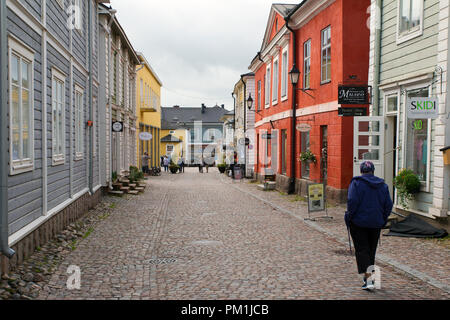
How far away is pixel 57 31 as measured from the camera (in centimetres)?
980

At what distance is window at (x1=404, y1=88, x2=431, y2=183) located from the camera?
33.1ft

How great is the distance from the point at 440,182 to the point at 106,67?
12454 mm

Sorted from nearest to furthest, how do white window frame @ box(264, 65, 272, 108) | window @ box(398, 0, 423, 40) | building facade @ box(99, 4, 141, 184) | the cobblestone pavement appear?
the cobblestone pavement
window @ box(398, 0, 423, 40)
building facade @ box(99, 4, 141, 184)
white window frame @ box(264, 65, 272, 108)

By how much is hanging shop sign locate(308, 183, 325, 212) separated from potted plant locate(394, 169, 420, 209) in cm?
214

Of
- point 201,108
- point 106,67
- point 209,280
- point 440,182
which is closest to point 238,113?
point 106,67

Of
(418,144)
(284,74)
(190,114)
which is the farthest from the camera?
(190,114)

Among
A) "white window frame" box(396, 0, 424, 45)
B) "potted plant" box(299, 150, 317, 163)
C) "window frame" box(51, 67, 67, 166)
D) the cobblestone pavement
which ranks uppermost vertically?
"white window frame" box(396, 0, 424, 45)

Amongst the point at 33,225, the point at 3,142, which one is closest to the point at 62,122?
the point at 33,225

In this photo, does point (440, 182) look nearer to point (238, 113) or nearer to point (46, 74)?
point (46, 74)

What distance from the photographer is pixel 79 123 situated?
12844mm

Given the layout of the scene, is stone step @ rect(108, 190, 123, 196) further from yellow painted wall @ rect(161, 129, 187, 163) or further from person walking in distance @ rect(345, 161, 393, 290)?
yellow painted wall @ rect(161, 129, 187, 163)

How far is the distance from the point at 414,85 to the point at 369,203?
550cm

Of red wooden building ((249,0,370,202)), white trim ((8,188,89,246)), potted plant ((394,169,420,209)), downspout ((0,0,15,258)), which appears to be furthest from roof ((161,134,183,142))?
downspout ((0,0,15,258))

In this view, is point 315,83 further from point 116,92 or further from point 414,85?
point 116,92
